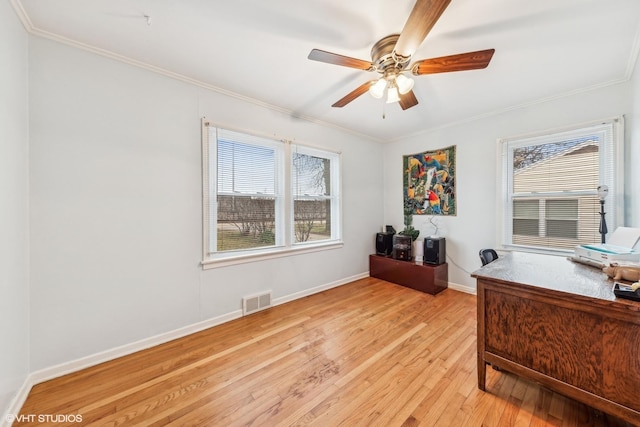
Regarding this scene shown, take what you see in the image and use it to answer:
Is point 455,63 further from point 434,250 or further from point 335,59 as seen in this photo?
point 434,250

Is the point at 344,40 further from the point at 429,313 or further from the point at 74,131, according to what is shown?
the point at 429,313

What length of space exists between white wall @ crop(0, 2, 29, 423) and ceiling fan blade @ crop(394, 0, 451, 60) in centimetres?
230

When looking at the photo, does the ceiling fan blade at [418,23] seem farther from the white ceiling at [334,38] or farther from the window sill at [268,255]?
the window sill at [268,255]

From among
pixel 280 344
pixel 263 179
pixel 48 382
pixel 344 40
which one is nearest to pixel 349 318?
pixel 280 344

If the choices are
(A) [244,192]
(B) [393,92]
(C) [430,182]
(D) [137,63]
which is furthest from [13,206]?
(C) [430,182]

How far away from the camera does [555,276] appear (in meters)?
1.45

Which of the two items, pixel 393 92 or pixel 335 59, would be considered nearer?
pixel 335 59

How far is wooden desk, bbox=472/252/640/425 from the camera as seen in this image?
111 cm

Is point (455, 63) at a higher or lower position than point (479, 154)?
higher

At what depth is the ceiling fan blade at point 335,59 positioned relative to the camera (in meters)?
1.53

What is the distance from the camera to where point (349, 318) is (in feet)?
8.44

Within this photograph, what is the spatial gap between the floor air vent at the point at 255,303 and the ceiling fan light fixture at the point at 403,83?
2534 mm

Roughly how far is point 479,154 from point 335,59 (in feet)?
8.69

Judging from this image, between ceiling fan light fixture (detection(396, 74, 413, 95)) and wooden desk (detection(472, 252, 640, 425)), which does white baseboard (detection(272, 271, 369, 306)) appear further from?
ceiling fan light fixture (detection(396, 74, 413, 95))
